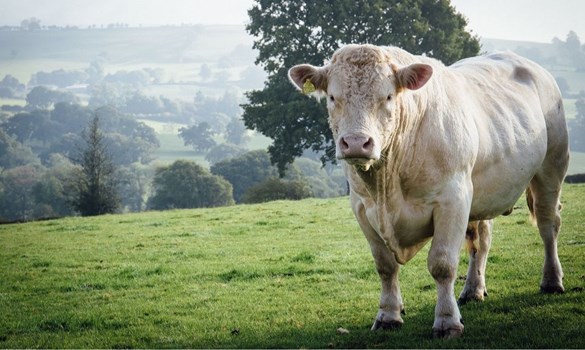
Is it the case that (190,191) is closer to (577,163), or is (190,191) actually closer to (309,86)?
(577,163)

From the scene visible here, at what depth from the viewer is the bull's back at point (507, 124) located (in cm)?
770

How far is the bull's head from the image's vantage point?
6.10 metres

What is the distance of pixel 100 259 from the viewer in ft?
50.4

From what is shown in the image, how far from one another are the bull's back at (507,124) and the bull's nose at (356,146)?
190 centimetres

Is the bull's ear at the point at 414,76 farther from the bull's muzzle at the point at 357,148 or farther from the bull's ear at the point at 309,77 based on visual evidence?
the bull's muzzle at the point at 357,148

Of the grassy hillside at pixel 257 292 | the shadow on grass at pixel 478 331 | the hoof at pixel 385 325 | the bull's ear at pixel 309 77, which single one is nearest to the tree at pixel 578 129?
the grassy hillside at pixel 257 292

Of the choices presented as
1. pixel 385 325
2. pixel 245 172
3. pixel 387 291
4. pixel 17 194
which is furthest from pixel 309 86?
pixel 17 194

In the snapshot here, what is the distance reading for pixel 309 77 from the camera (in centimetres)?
707

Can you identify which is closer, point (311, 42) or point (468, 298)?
point (468, 298)

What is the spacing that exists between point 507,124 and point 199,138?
123329 mm

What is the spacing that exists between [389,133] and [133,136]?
5244 inches

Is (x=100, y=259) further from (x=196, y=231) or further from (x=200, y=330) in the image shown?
(x=200, y=330)

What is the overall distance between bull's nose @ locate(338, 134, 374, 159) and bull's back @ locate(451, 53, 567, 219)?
1895mm

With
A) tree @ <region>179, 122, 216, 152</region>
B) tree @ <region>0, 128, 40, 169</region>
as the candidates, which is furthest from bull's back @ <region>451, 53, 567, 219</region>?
tree @ <region>179, 122, 216, 152</region>
